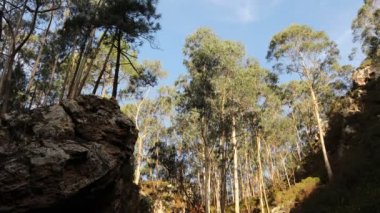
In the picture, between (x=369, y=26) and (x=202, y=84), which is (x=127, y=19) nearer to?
(x=202, y=84)

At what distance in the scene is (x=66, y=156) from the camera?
12.3 metres

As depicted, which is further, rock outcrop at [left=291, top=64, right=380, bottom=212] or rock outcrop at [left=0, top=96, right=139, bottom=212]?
rock outcrop at [left=291, top=64, right=380, bottom=212]

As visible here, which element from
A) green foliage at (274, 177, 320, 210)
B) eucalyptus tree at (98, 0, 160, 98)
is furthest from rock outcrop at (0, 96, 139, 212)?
green foliage at (274, 177, 320, 210)

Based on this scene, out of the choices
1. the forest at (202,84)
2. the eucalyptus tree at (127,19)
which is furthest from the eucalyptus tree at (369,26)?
the eucalyptus tree at (127,19)

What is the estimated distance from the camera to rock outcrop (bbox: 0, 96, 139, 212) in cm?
1155

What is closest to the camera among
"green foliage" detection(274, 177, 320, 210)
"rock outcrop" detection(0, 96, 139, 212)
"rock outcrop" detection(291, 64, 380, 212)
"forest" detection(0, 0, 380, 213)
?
"rock outcrop" detection(0, 96, 139, 212)

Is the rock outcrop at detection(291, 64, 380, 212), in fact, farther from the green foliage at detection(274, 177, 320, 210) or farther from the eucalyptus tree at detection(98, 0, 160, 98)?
the eucalyptus tree at detection(98, 0, 160, 98)

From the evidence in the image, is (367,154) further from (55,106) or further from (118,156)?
(55,106)

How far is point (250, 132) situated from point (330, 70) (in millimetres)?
7794

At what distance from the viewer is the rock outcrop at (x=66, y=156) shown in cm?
1155

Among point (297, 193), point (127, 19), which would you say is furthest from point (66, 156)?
point (297, 193)

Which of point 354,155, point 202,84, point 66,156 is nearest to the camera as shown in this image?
point 66,156

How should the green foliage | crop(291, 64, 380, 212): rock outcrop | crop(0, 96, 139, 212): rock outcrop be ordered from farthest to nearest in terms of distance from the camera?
the green foliage < crop(291, 64, 380, 212): rock outcrop < crop(0, 96, 139, 212): rock outcrop

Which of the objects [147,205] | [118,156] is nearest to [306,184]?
[147,205]
